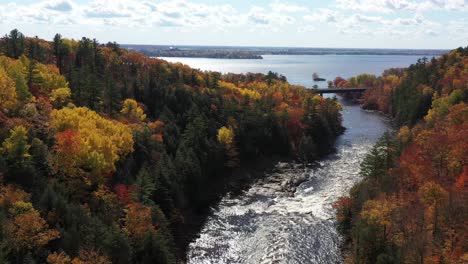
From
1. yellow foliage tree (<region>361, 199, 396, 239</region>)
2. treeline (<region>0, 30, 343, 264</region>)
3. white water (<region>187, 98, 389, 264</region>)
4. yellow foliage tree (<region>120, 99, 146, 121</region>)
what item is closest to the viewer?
treeline (<region>0, 30, 343, 264</region>)

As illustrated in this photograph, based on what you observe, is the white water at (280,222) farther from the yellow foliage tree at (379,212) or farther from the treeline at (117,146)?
the yellow foliage tree at (379,212)

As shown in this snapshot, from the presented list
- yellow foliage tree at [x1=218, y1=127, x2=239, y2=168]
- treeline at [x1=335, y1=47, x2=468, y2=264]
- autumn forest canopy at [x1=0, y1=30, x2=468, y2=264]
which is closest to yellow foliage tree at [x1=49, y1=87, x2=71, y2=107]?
autumn forest canopy at [x1=0, y1=30, x2=468, y2=264]

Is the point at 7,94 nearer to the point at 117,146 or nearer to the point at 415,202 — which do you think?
the point at 117,146

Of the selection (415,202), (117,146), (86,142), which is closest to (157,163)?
(117,146)

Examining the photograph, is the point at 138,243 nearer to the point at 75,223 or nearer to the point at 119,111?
the point at 75,223

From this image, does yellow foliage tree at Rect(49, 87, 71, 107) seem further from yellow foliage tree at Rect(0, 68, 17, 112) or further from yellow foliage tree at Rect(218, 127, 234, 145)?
yellow foliage tree at Rect(218, 127, 234, 145)

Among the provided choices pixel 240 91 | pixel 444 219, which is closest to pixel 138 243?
pixel 444 219
